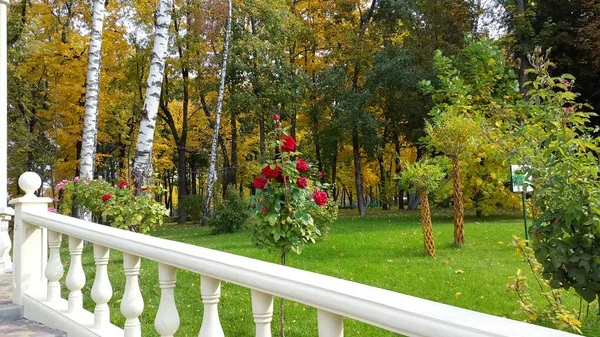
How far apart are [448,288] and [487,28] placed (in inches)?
677

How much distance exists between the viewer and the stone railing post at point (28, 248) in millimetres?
3854

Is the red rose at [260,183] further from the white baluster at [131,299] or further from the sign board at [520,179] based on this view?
the sign board at [520,179]

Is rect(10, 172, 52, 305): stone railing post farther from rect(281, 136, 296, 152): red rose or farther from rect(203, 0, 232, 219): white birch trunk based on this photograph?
rect(203, 0, 232, 219): white birch trunk

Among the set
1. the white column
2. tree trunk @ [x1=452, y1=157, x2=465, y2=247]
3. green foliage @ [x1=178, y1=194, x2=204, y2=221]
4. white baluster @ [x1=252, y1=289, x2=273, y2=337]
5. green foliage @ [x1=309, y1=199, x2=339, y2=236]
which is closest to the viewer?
white baluster @ [x1=252, y1=289, x2=273, y2=337]

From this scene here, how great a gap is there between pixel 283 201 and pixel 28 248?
221cm

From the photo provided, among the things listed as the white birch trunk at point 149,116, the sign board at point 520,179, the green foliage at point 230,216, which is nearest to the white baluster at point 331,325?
the sign board at point 520,179

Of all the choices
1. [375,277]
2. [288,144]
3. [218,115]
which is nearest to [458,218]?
[375,277]

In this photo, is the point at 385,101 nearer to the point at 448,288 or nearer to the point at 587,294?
the point at 448,288

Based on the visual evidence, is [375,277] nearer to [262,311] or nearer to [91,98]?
[262,311]

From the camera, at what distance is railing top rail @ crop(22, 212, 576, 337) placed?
1049mm

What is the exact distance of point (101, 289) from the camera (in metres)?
2.78

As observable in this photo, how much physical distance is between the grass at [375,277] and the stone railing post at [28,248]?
1402 mm

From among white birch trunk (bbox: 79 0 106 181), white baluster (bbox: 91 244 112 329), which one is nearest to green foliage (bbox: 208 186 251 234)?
white birch trunk (bbox: 79 0 106 181)

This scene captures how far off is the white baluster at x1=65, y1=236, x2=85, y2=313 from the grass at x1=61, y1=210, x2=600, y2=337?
186cm
